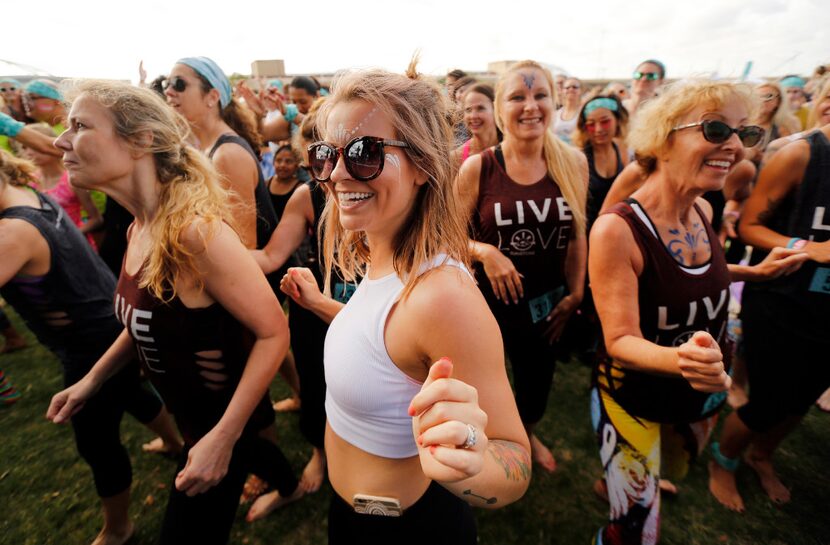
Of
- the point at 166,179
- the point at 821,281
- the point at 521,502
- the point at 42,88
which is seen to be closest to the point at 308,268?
the point at 166,179

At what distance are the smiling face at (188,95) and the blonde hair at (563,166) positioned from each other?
2.21m

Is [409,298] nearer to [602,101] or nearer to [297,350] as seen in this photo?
[297,350]

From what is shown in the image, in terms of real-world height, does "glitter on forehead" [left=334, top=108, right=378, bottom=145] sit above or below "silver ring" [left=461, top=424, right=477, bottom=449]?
above

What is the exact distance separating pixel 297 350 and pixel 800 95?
365 inches

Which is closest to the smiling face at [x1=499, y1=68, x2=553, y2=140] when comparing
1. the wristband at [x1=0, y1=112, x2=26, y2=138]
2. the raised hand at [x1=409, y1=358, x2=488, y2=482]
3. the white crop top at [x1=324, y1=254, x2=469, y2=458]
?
the white crop top at [x1=324, y1=254, x2=469, y2=458]

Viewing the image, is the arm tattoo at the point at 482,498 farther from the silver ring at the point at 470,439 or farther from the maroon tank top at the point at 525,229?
the maroon tank top at the point at 525,229

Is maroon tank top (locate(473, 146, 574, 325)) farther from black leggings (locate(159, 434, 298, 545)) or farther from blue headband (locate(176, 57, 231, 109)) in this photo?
blue headband (locate(176, 57, 231, 109))

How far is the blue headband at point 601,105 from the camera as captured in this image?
411 cm

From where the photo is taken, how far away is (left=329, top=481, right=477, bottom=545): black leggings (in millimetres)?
1306

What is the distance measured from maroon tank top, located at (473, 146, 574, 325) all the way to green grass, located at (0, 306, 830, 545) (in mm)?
1316

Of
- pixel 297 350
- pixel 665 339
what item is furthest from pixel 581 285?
pixel 297 350

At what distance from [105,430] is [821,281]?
4.13 meters

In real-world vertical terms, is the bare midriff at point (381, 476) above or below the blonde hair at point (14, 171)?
below

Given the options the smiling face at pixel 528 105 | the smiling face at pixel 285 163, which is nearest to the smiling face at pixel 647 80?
the smiling face at pixel 528 105
